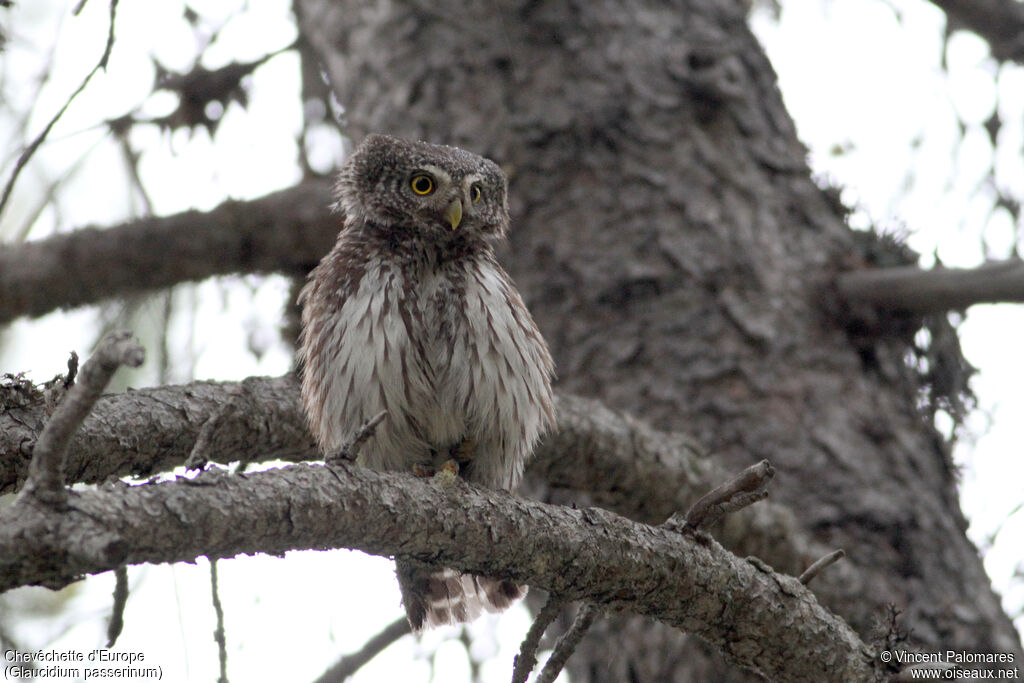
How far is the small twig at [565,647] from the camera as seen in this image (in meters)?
2.27

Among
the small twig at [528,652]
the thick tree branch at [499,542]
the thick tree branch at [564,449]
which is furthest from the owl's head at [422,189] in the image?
the small twig at [528,652]

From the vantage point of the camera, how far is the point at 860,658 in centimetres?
256

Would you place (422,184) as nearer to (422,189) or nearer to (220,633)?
(422,189)

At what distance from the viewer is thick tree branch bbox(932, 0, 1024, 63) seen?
464 cm

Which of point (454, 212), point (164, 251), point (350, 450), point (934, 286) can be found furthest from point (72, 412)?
point (934, 286)

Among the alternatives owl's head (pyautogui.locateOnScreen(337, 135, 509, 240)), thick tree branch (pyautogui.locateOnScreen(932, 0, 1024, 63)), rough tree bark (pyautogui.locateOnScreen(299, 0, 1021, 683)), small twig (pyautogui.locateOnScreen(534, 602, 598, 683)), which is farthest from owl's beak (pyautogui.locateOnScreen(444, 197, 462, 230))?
thick tree branch (pyautogui.locateOnScreen(932, 0, 1024, 63))

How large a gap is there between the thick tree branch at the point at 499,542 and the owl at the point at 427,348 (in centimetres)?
80

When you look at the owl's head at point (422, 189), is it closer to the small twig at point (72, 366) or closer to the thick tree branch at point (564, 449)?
the thick tree branch at point (564, 449)

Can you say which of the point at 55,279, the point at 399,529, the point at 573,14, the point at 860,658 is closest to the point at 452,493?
the point at 399,529

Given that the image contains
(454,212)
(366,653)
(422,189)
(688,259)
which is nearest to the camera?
(454,212)

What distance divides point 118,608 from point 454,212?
1.82 m

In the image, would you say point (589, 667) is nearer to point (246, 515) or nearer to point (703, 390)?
point (703, 390)

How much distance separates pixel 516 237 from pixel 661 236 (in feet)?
1.99

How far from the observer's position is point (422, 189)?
3.66m
